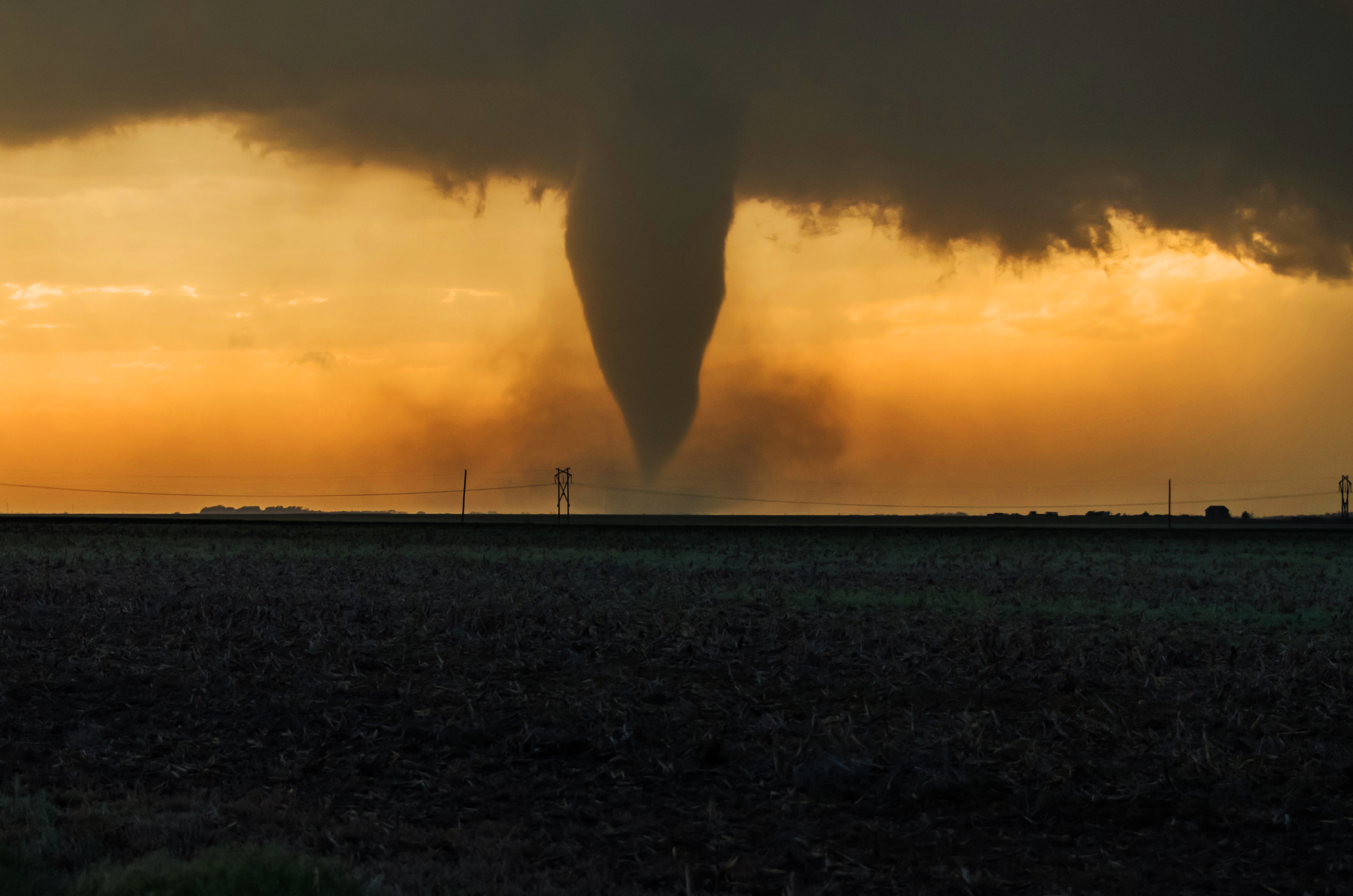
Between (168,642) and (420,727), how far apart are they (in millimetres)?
7223

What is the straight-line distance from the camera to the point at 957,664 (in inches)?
618

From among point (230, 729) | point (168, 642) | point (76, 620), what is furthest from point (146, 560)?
point (230, 729)

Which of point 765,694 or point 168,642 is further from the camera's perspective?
point 168,642

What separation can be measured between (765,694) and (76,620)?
1359 cm

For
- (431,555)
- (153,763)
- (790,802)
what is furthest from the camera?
(431,555)

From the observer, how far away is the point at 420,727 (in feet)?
41.5

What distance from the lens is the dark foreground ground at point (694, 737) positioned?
8.59 meters

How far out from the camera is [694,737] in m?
12.1

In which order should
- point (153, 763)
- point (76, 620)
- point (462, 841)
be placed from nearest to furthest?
point (462, 841)
point (153, 763)
point (76, 620)

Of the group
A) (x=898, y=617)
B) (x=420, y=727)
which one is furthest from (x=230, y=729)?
(x=898, y=617)

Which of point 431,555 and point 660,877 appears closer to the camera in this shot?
point 660,877

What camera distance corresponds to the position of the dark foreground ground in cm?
859

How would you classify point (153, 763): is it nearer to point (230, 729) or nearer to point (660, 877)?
point (230, 729)

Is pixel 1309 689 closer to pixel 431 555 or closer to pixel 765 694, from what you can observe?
pixel 765 694
